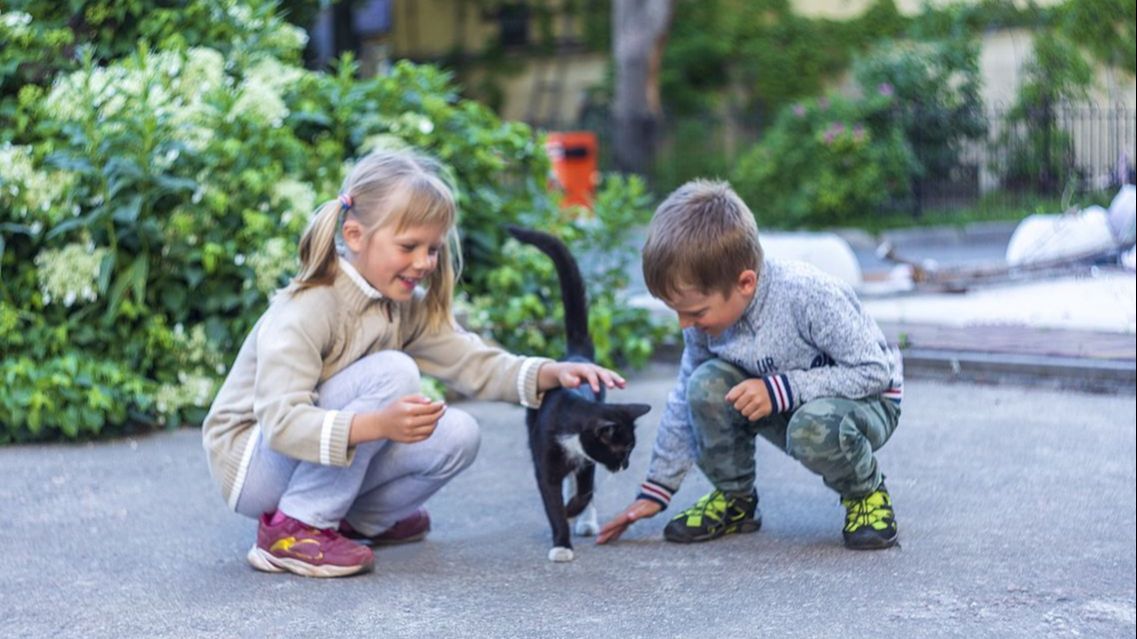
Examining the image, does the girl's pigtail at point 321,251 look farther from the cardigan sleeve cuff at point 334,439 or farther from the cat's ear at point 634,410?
the cat's ear at point 634,410

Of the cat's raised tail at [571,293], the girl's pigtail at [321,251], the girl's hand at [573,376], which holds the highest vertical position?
the girl's pigtail at [321,251]

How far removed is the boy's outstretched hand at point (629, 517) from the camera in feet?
13.1

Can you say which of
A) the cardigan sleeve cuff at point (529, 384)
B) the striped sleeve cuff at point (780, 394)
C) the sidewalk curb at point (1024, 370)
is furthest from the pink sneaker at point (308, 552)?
the sidewalk curb at point (1024, 370)

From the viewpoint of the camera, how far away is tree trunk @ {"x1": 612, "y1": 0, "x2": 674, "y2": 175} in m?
19.6

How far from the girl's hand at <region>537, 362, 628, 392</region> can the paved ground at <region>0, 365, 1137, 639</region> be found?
46cm

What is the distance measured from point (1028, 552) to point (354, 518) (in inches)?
70.2

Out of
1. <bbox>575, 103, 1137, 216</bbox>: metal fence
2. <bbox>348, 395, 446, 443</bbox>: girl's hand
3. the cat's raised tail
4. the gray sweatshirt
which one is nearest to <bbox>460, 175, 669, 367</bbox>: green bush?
the cat's raised tail

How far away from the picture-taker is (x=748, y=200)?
53.9ft

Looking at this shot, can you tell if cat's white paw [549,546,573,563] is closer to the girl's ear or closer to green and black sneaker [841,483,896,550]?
green and black sneaker [841,483,896,550]

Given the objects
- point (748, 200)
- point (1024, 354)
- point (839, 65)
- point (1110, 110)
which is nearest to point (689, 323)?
point (1024, 354)

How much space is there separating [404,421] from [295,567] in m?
0.56

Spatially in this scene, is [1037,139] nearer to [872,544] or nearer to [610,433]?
[872,544]

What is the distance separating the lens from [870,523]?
3.90 meters

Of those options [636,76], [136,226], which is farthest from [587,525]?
[636,76]
